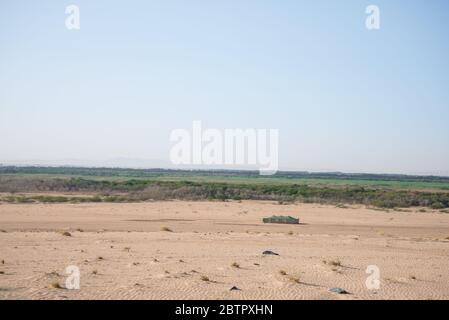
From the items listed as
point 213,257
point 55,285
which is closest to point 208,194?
point 213,257

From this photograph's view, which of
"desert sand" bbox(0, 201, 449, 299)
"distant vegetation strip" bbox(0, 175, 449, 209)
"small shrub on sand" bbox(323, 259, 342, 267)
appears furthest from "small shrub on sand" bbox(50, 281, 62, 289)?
"distant vegetation strip" bbox(0, 175, 449, 209)

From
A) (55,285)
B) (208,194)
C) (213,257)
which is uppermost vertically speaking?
(55,285)

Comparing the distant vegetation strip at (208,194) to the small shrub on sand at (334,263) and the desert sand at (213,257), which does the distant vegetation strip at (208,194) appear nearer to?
the desert sand at (213,257)

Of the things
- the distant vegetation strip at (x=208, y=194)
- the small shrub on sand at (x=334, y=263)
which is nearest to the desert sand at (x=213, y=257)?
the small shrub on sand at (x=334, y=263)

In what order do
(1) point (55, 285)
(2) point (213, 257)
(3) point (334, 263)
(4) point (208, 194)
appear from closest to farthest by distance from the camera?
(1) point (55, 285) < (3) point (334, 263) < (2) point (213, 257) < (4) point (208, 194)

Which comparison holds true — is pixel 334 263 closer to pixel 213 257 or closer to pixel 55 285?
pixel 213 257

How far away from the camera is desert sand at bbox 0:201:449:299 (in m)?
12.7

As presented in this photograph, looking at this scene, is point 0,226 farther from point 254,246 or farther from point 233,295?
point 233,295

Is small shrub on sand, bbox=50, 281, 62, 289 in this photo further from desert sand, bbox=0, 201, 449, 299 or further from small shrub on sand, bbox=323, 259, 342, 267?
small shrub on sand, bbox=323, 259, 342, 267

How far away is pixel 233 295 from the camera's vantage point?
12094 mm

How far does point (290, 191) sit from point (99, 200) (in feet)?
80.8

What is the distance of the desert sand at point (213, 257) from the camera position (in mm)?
12672

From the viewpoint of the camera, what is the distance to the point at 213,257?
58.3 feet
